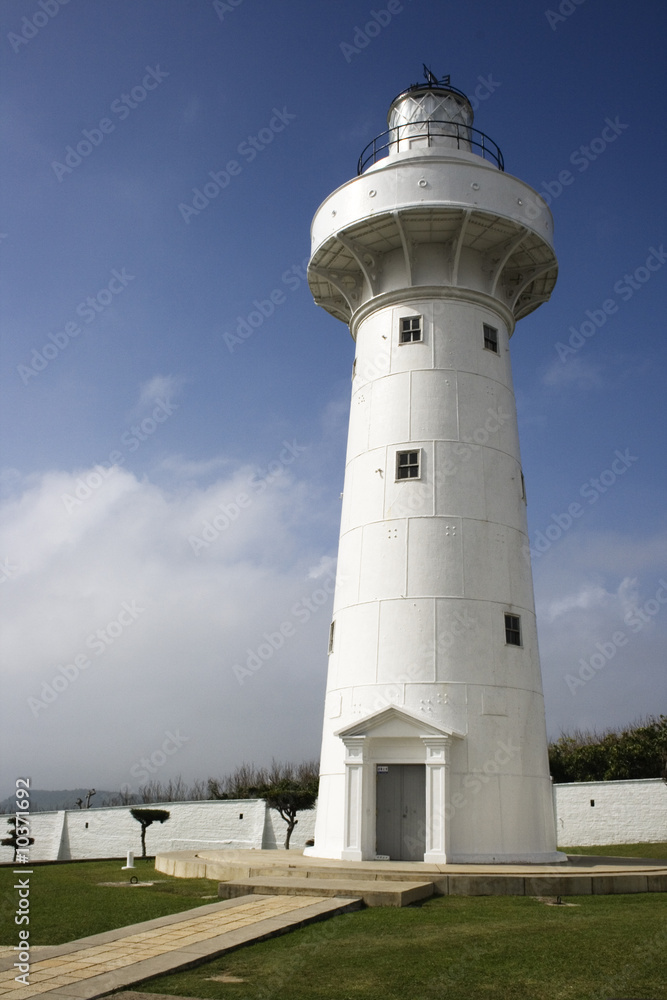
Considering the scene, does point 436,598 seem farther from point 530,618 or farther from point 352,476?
point 352,476

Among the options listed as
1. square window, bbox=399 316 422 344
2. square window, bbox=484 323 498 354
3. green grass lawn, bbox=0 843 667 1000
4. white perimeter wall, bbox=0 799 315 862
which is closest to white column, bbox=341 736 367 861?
green grass lawn, bbox=0 843 667 1000

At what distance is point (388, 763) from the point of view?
51.8 ft

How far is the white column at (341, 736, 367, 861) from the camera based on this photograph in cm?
1538

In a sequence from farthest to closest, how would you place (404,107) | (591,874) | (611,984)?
(404,107) < (591,874) < (611,984)

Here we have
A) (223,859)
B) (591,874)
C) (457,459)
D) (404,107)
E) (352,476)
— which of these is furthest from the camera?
(404,107)

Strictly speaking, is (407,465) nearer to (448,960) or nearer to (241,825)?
(448,960)

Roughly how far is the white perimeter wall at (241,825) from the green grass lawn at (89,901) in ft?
43.0

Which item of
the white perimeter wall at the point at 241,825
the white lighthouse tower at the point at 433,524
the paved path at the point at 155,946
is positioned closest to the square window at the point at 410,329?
the white lighthouse tower at the point at 433,524

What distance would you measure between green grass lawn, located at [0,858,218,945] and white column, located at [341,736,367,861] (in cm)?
293

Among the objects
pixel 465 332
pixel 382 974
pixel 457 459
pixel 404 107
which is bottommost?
pixel 382 974

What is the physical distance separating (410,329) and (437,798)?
1021 centimetres

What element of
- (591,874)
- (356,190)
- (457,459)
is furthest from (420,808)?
(356,190)

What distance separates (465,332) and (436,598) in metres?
6.31

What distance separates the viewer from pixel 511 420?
19.0 meters
